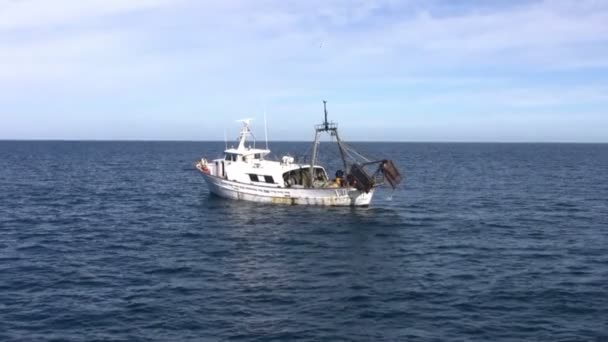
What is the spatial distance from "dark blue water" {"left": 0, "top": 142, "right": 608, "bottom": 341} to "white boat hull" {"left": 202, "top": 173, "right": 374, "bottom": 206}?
1.20 meters

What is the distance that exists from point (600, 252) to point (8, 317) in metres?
35.2

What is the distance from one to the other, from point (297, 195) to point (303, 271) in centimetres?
2285

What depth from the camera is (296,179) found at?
5828 centimetres

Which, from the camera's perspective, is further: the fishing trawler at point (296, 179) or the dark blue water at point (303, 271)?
the fishing trawler at point (296, 179)

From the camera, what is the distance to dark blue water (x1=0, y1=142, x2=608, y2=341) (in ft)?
79.6

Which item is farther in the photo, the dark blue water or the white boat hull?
the white boat hull

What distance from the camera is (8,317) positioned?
24.9m

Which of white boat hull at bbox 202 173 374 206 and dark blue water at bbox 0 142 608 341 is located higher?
white boat hull at bbox 202 173 374 206

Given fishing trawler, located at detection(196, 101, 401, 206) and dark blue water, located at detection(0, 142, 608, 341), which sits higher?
fishing trawler, located at detection(196, 101, 401, 206)

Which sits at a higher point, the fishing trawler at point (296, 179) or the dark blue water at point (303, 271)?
the fishing trawler at point (296, 179)

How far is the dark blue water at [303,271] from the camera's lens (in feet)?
79.6

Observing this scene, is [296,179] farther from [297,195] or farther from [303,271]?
[303,271]

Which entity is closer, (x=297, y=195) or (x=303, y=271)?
(x=303, y=271)

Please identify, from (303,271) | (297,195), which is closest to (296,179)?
(297,195)
